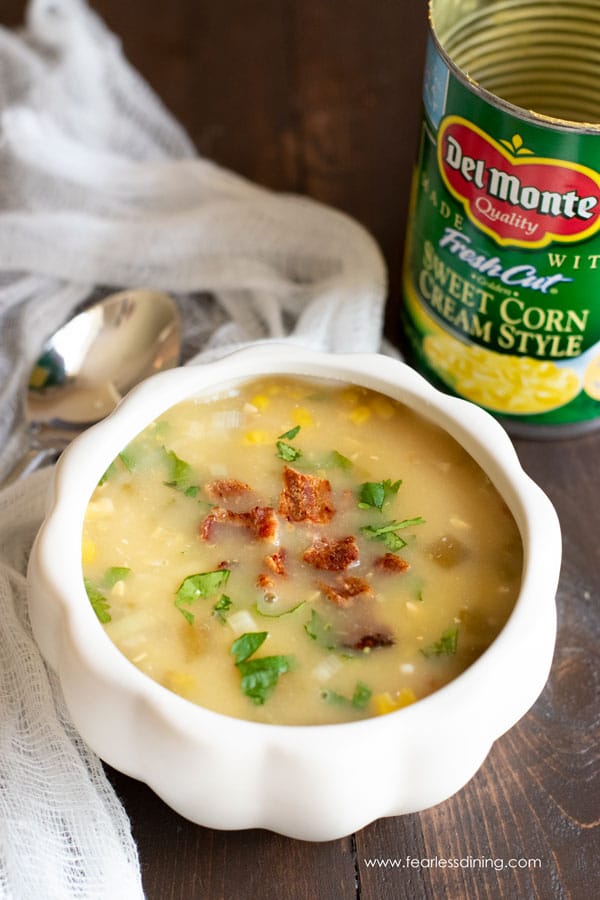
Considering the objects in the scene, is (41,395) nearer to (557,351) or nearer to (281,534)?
(281,534)

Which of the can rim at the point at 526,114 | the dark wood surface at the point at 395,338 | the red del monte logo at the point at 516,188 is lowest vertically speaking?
the dark wood surface at the point at 395,338

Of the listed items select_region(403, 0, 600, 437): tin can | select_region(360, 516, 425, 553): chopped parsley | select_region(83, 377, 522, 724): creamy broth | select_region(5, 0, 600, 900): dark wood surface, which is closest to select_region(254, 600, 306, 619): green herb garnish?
select_region(83, 377, 522, 724): creamy broth

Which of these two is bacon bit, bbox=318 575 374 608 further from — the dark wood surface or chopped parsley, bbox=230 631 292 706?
the dark wood surface

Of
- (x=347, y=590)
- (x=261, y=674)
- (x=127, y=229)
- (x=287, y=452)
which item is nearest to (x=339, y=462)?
(x=287, y=452)

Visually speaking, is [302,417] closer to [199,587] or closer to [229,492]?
[229,492]

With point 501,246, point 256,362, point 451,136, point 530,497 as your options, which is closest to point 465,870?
point 530,497

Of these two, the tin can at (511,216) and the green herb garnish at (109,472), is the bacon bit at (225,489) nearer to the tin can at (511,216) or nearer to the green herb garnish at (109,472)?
the green herb garnish at (109,472)

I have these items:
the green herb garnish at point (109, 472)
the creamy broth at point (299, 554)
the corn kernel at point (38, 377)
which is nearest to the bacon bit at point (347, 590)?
the creamy broth at point (299, 554)
